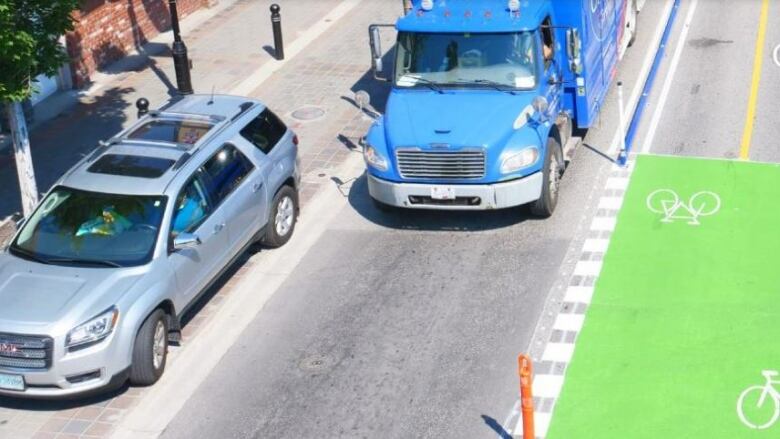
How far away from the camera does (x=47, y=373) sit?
1155 cm

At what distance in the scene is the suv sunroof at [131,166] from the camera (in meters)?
13.4

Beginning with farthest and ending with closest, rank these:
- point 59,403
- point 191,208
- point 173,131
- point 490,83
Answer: point 490,83 → point 173,131 → point 191,208 → point 59,403

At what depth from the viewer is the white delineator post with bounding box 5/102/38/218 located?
15062 millimetres

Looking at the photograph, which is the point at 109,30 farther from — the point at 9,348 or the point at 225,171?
the point at 9,348

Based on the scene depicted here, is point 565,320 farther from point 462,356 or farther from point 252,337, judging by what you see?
point 252,337

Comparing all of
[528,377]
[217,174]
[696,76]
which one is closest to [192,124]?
[217,174]

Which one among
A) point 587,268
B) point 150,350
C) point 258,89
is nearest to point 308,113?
point 258,89

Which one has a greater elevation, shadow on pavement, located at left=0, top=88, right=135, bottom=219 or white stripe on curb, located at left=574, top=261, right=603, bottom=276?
white stripe on curb, located at left=574, top=261, right=603, bottom=276

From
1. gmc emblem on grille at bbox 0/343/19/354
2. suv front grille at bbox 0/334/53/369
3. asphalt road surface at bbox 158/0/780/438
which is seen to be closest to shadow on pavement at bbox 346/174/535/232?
asphalt road surface at bbox 158/0/780/438

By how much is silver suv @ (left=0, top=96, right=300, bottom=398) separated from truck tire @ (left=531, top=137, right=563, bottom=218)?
3.22 metres

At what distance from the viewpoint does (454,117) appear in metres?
15.2

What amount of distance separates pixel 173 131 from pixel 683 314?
6299mm

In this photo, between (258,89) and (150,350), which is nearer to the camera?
(150,350)

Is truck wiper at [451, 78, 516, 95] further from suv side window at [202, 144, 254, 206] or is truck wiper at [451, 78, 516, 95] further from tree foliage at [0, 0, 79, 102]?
tree foliage at [0, 0, 79, 102]
